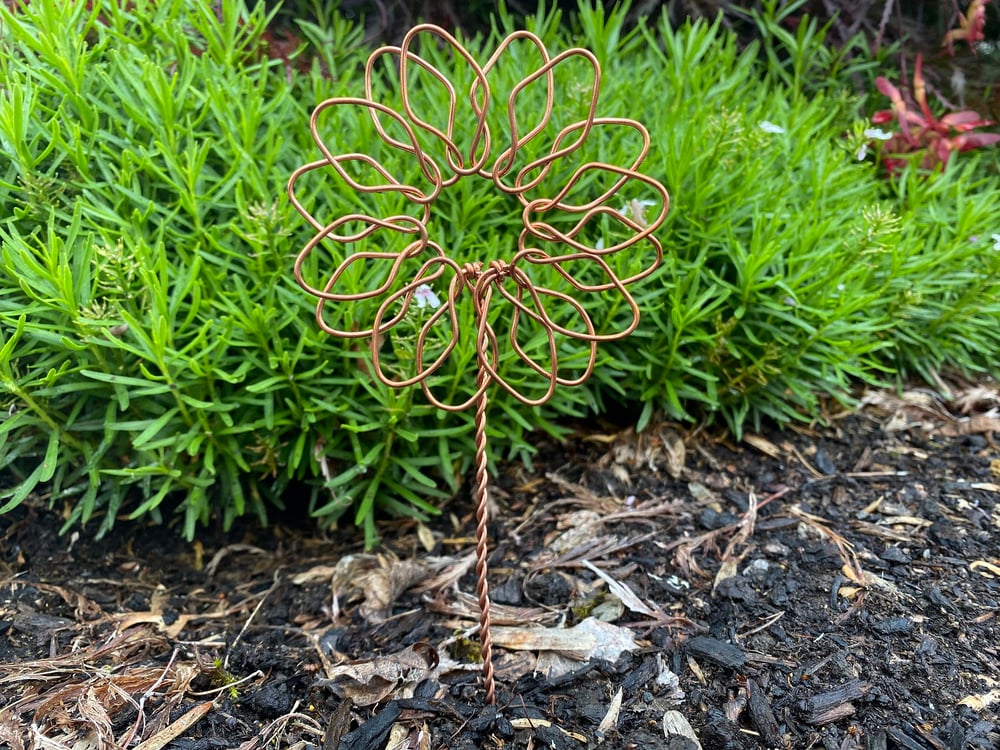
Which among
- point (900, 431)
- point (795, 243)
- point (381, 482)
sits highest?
point (795, 243)

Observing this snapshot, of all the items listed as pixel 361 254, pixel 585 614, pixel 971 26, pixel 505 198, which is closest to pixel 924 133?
pixel 971 26

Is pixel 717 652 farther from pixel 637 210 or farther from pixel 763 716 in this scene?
pixel 637 210

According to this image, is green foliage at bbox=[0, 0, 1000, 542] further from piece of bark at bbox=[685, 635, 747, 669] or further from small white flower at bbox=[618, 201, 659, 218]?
piece of bark at bbox=[685, 635, 747, 669]

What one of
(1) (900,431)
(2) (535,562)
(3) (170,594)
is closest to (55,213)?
(3) (170,594)

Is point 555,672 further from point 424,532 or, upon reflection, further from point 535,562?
point 424,532

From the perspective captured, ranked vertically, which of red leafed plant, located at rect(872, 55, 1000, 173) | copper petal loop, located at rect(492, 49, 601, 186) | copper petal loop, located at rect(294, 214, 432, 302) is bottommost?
red leafed plant, located at rect(872, 55, 1000, 173)

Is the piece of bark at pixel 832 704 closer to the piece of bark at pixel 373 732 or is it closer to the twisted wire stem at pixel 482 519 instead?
the twisted wire stem at pixel 482 519

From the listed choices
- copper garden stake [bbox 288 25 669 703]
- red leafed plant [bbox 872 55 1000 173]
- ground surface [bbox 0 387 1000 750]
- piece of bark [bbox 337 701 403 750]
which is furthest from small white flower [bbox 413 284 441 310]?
red leafed plant [bbox 872 55 1000 173]
